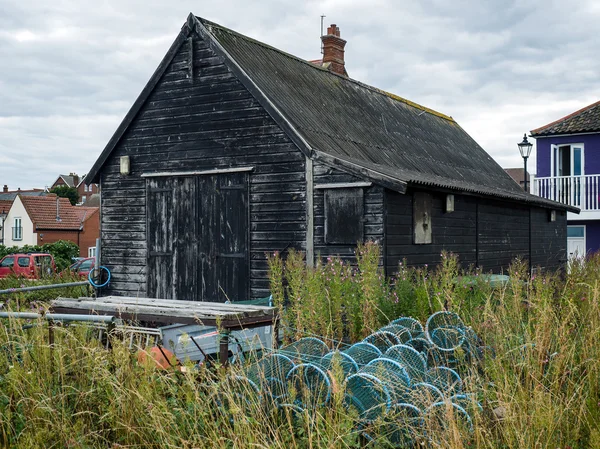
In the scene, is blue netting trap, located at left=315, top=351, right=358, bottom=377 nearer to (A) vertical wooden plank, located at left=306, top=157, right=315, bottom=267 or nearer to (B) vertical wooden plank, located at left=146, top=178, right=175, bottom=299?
(A) vertical wooden plank, located at left=306, top=157, right=315, bottom=267

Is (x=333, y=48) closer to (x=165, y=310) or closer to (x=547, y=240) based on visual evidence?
(x=547, y=240)

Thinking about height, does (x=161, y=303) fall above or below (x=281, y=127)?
below

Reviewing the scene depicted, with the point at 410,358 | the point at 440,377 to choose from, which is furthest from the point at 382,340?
the point at 440,377

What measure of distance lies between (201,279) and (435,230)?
15.1 feet

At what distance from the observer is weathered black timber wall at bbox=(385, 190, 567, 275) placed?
12.3 meters

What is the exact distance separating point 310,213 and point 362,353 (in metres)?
6.45

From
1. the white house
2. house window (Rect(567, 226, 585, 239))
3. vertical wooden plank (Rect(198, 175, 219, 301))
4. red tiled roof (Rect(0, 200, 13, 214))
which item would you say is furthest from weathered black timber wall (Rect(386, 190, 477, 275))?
red tiled roof (Rect(0, 200, 13, 214))

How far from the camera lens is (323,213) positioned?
12.3m

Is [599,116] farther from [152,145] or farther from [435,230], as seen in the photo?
[152,145]

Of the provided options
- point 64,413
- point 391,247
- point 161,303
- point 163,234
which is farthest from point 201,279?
point 64,413

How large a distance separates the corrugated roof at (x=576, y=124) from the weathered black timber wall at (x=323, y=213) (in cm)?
1673

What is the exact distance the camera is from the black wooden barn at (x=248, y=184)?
40.1 feet

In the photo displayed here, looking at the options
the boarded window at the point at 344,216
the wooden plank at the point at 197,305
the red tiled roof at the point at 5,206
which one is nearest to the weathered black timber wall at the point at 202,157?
the boarded window at the point at 344,216

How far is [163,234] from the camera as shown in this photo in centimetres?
1433
